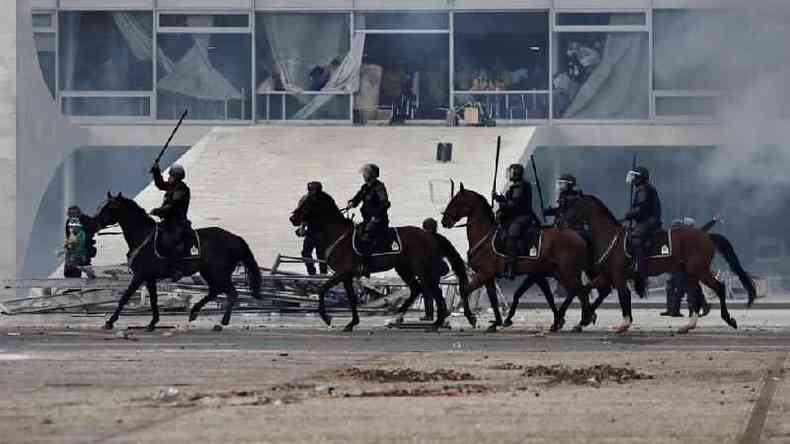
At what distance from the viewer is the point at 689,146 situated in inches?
1645

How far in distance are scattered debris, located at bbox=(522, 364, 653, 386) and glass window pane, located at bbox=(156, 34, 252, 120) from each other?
1059 inches

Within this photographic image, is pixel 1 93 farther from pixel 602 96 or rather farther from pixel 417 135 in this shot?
pixel 602 96

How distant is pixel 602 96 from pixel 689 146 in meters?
2.16

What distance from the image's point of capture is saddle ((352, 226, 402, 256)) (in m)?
24.3

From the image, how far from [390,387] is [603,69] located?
95.0 ft

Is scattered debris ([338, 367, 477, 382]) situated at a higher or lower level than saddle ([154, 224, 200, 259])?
lower

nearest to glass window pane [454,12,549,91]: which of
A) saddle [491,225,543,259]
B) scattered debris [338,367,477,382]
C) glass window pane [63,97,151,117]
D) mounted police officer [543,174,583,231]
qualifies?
glass window pane [63,97,151,117]

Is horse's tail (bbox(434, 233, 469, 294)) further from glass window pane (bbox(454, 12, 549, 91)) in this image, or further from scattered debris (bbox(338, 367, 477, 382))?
glass window pane (bbox(454, 12, 549, 91))

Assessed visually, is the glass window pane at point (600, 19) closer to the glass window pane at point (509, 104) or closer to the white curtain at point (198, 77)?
the glass window pane at point (509, 104)

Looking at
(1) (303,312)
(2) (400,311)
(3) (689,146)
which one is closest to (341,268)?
(2) (400,311)

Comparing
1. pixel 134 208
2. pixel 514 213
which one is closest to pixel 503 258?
pixel 514 213

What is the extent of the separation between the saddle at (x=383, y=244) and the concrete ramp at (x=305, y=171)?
8410 mm

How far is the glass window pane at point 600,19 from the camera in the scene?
42.0 metres

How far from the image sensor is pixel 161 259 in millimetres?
23984
